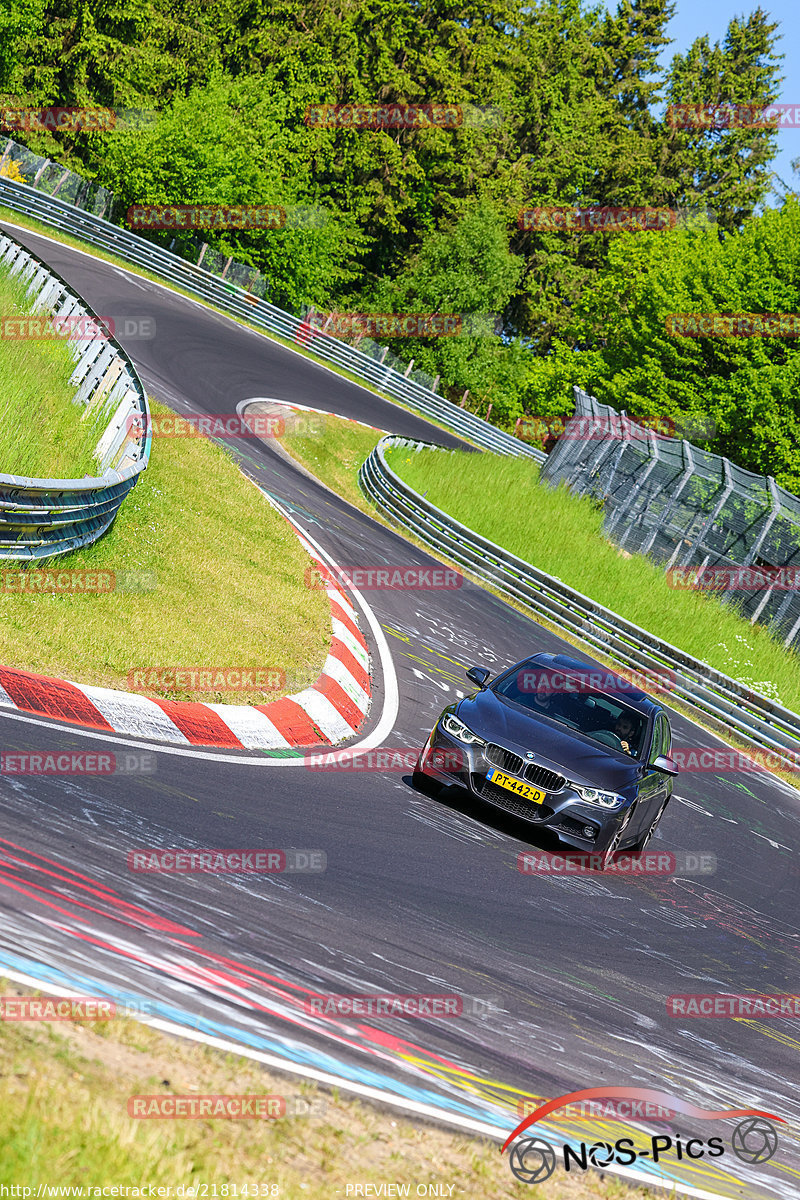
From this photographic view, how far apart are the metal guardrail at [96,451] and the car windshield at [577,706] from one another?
14.7ft


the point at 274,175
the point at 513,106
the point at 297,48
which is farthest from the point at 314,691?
the point at 513,106

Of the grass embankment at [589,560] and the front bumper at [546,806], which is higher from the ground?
the grass embankment at [589,560]

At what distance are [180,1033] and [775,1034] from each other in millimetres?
5045

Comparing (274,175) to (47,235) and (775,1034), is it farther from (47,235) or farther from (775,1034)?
(775,1034)

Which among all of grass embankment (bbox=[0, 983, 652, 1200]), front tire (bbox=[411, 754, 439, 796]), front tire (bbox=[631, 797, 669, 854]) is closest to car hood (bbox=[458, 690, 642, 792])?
front tire (bbox=[411, 754, 439, 796])

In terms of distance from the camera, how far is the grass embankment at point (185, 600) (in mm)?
10266

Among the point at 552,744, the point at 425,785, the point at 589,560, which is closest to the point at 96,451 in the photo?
the point at 425,785

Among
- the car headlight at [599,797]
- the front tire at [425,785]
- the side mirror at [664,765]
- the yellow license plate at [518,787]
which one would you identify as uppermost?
the side mirror at [664,765]

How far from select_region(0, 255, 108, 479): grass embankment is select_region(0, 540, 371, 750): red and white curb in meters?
3.60

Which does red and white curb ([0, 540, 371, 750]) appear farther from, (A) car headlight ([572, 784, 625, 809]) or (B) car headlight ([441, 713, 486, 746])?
(A) car headlight ([572, 784, 625, 809])

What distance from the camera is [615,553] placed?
28609 mm

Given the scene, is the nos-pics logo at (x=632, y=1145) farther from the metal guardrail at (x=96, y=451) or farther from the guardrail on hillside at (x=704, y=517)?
the guardrail on hillside at (x=704, y=517)

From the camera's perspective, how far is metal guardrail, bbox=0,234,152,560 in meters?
10.7

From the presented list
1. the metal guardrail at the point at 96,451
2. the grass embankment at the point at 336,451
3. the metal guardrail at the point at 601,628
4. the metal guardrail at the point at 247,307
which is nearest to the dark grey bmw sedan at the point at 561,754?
the metal guardrail at the point at 96,451
